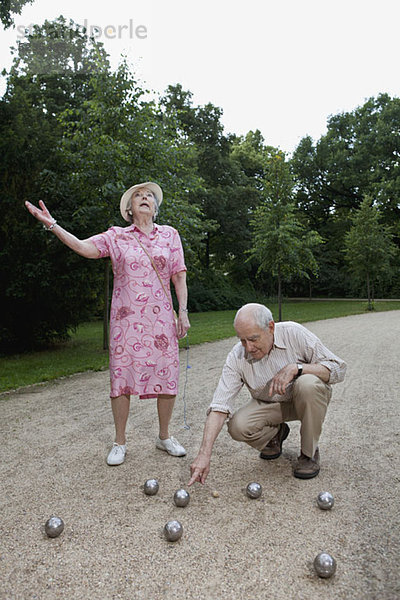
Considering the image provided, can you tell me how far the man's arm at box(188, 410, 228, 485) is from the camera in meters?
2.56

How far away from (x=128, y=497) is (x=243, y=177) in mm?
27848

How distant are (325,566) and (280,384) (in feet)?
3.57

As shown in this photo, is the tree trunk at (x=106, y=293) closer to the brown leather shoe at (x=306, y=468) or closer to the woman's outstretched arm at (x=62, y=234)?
the woman's outstretched arm at (x=62, y=234)

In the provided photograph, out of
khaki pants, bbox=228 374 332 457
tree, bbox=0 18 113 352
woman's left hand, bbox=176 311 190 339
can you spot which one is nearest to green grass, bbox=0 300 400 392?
tree, bbox=0 18 113 352

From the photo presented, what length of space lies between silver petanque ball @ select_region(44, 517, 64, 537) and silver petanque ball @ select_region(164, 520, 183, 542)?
58 centimetres

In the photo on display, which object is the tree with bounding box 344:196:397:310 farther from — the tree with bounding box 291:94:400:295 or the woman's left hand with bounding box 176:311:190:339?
the woman's left hand with bounding box 176:311:190:339

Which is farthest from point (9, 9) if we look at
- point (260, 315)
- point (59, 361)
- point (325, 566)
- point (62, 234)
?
point (325, 566)

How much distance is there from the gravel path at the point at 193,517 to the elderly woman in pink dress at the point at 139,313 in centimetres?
54

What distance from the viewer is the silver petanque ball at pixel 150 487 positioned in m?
2.92

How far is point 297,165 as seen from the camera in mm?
36719

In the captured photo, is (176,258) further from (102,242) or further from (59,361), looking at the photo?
(59,361)

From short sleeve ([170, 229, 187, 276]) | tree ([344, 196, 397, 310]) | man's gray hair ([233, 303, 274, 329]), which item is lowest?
man's gray hair ([233, 303, 274, 329])

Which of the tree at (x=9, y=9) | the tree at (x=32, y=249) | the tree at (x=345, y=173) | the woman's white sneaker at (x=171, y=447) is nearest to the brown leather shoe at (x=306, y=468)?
the woman's white sneaker at (x=171, y=447)

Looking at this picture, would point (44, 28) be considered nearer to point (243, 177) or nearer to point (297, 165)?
point (243, 177)
